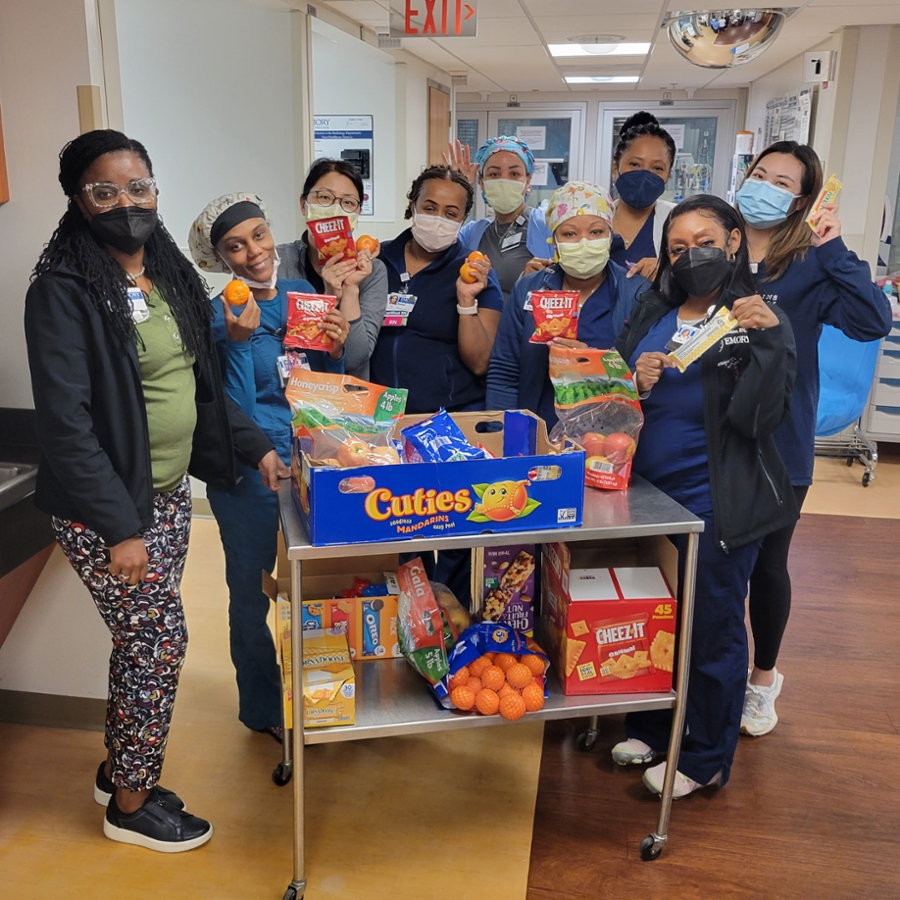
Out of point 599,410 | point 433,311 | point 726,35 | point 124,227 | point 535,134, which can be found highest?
point 535,134

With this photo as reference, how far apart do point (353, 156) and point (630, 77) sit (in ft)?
9.23

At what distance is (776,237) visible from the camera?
244 centimetres

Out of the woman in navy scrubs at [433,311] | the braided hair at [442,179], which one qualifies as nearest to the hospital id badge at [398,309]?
the woman in navy scrubs at [433,311]

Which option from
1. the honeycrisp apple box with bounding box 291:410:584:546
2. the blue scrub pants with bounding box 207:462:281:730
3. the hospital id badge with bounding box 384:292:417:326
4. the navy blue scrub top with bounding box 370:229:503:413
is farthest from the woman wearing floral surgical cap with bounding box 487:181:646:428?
the blue scrub pants with bounding box 207:462:281:730

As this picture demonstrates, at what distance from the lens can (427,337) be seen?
265cm

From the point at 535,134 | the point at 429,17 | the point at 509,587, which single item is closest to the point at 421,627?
the point at 509,587

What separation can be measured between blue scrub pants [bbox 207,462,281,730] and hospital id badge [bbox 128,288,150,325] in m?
0.48

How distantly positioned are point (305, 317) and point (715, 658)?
4.26ft

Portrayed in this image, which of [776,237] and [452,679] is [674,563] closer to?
[452,679]

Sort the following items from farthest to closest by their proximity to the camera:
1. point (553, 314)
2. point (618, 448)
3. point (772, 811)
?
point (772, 811) < point (553, 314) < point (618, 448)

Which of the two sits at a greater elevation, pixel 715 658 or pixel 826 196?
pixel 826 196

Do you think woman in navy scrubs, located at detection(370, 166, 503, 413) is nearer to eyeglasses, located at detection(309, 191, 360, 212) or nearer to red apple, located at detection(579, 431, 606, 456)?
eyeglasses, located at detection(309, 191, 360, 212)

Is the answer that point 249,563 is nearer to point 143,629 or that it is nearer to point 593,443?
point 143,629

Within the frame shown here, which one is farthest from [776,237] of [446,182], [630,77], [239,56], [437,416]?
[630,77]
